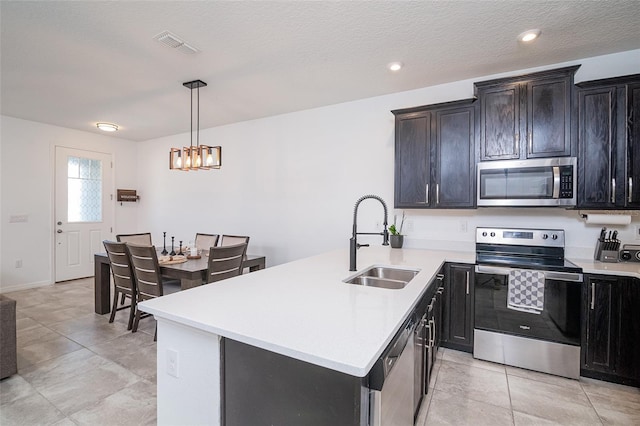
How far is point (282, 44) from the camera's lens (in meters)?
2.43

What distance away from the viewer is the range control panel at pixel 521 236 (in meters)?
2.63

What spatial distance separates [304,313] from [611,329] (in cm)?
246

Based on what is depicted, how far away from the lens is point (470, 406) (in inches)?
78.2

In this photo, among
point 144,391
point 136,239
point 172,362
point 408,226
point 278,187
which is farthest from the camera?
point 278,187

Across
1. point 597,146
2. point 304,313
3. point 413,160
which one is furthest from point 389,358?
point 597,146

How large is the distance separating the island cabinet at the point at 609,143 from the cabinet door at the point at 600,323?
0.64m

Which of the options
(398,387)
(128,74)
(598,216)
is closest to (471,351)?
(598,216)

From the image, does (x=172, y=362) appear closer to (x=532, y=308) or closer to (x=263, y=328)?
(x=263, y=328)

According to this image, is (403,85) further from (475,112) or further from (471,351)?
(471,351)

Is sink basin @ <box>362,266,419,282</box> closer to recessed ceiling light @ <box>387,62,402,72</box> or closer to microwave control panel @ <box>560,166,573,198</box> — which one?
microwave control panel @ <box>560,166,573,198</box>

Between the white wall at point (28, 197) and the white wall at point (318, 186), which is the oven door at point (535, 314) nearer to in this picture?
the white wall at point (318, 186)

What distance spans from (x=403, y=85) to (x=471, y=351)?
2.76 metres

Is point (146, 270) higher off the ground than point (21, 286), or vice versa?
point (146, 270)

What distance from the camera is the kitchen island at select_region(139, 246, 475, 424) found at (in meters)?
0.94
